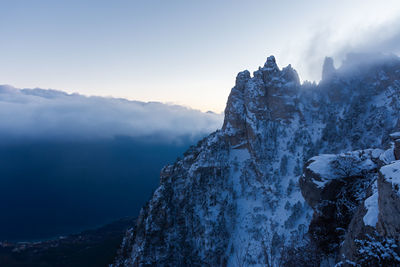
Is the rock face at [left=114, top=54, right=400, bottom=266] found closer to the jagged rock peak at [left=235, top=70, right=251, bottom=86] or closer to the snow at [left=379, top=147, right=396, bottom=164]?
the jagged rock peak at [left=235, top=70, right=251, bottom=86]

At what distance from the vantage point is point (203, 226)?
62.4m

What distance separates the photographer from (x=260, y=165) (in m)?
67.4

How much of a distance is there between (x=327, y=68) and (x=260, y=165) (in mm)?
48664

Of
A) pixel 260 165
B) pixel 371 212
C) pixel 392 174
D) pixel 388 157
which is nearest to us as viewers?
pixel 392 174

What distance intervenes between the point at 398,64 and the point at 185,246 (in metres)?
85.2

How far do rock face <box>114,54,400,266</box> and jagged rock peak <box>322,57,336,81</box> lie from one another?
2323 mm

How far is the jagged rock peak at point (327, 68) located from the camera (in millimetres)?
80250

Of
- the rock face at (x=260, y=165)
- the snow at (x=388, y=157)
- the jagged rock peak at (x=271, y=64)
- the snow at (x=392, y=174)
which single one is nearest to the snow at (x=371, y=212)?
the snow at (x=392, y=174)

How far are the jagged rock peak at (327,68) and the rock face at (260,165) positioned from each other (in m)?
2.32

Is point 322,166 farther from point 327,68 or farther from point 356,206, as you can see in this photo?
point 327,68

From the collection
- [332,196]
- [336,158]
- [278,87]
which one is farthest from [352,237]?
[278,87]

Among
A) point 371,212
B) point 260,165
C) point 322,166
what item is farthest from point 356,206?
point 260,165

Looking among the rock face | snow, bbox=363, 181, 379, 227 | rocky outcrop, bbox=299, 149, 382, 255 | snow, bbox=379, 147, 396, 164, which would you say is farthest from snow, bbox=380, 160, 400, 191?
the rock face

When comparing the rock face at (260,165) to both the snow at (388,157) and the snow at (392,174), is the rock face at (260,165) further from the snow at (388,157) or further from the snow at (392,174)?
the snow at (392,174)
